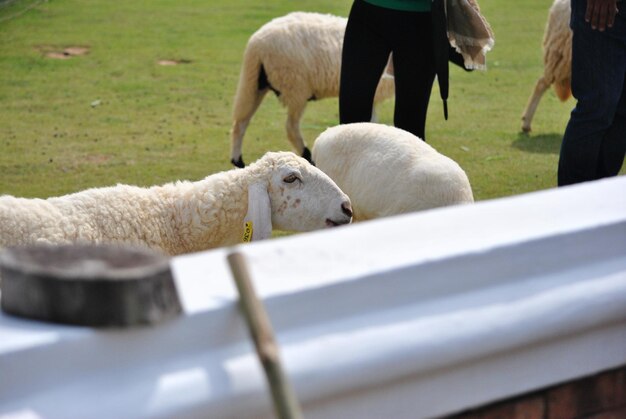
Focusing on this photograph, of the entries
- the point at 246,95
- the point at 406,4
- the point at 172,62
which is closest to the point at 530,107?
the point at 246,95

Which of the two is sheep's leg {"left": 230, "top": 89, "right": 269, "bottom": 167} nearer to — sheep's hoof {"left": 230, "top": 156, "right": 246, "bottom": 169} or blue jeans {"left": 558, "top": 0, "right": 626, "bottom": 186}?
sheep's hoof {"left": 230, "top": 156, "right": 246, "bottom": 169}

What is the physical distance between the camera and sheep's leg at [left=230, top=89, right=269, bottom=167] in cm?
823

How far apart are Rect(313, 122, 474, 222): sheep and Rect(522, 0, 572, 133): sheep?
12.9 ft

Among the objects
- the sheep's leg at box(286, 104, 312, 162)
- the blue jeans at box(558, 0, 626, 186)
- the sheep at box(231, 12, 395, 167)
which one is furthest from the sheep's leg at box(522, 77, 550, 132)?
the blue jeans at box(558, 0, 626, 186)

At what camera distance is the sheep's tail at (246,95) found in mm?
8312

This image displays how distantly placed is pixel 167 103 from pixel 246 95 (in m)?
1.87

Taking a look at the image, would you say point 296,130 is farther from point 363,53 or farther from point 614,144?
point 614,144

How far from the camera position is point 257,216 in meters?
4.35

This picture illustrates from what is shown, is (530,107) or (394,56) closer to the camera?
(394,56)

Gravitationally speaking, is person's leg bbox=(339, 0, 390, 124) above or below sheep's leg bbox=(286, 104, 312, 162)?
above

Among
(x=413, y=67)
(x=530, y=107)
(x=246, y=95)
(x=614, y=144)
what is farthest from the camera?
(x=530, y=107)

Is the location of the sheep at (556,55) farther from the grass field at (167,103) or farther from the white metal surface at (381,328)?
the white metal surface at (381,328)

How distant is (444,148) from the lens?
861cm

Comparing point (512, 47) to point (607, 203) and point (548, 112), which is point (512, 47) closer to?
point (548, 112)
